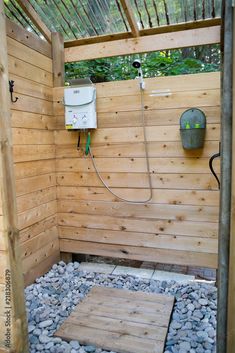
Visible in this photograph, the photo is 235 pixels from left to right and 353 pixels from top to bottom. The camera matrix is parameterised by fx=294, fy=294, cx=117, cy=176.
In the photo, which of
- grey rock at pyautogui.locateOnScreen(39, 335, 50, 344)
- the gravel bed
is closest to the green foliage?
the gravel bed

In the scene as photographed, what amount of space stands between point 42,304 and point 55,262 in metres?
0.67

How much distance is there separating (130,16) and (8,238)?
1.89 m

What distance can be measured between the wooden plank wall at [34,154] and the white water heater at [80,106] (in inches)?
9.6

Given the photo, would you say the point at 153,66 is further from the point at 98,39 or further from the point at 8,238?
the point at 8,238

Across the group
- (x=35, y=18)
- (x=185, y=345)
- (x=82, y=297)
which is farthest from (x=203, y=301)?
(x=35, y=18)

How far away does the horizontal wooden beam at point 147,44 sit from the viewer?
2381 millimetres

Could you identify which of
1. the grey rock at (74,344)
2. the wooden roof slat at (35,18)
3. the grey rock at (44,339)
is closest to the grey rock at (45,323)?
the grey rock at (44,339)

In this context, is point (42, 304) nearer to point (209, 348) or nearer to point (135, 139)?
point (209, 348)

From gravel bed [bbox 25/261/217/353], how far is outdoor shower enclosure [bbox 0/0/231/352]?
0.19 meters

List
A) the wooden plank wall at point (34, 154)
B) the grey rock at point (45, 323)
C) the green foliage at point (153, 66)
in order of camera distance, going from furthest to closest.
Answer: the green foliage at point (153, 66), the wooden plank wall at point (34, 154), the grey rock at point (45, 323)

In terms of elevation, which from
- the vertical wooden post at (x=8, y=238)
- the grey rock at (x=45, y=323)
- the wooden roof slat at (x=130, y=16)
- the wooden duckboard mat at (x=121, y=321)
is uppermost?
the wooden roof slat at (x=130, y=16)

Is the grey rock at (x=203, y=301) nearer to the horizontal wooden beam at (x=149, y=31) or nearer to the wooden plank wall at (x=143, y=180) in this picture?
the wooden plank wall at (x=143, y=180)

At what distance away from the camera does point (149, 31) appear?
2516 mm

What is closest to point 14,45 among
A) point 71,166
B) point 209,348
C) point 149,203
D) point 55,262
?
point 71,166
